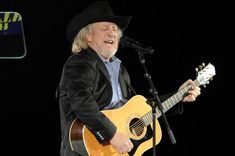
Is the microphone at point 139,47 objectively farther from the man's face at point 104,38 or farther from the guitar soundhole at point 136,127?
the guitar soundhole at point 136,127

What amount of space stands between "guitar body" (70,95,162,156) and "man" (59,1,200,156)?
0.04 meters

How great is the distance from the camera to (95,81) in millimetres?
3289

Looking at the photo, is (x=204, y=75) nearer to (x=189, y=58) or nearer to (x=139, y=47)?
(x=139, y=47)

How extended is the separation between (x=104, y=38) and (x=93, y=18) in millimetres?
171

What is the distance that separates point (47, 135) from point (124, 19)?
1.60 m

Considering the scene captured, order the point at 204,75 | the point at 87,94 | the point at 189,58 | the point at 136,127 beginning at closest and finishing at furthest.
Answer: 1. the point at 87,94
2. the point at 136,127
3. the point at 204,75
4. the point at 189,58

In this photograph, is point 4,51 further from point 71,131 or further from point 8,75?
point 71,131

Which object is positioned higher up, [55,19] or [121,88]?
[55,19]

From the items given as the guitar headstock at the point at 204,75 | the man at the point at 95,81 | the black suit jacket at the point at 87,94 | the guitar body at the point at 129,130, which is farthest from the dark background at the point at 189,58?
the black suit jacket at the point at 87,94

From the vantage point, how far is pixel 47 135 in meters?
4.52

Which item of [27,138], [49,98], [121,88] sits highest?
[121,88]

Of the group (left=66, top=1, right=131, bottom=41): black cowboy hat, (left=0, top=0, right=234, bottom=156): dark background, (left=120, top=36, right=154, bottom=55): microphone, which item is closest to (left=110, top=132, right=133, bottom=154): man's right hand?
(left=120, top=36, right=154, bottom=55): microphone

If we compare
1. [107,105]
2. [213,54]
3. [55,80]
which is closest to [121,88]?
[107,105]

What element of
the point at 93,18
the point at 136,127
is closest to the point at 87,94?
the point at 136,127
